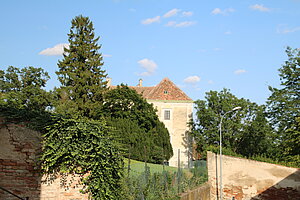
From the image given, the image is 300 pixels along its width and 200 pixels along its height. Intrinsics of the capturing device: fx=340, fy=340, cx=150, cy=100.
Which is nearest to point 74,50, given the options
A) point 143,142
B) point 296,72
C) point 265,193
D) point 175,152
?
point 143,142

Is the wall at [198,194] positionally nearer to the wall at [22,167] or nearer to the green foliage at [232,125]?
the wall at [22,167]

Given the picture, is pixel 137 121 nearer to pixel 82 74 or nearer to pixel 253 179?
pixel 82 74

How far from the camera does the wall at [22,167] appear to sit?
27.0ft

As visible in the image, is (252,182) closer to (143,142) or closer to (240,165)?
(240,165)

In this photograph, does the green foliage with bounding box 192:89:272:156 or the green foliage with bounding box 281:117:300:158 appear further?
the green foliage with bounding box 192:89:272:156

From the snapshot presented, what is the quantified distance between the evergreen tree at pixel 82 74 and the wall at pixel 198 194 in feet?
68.8

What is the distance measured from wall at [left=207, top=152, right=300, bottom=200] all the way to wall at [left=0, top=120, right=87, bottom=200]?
17.2 metres

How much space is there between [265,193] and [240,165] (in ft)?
7.95

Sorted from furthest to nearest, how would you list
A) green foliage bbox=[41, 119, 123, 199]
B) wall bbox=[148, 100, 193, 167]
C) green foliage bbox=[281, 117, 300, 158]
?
1. wall bbox=[148, 100, 193, 167]
2. green foliage bbox=[281, 117, 300, 158]
3. green foliage bbox=[41, 119, 123, 199]

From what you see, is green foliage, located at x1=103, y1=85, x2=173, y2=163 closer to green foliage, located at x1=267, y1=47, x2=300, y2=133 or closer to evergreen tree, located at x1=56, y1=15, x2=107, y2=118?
evergreen tree, located at x1=56, y1=15, x2=107, y2=118

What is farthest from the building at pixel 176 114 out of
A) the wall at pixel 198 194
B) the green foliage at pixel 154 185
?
the green foliage at pixel 154 185

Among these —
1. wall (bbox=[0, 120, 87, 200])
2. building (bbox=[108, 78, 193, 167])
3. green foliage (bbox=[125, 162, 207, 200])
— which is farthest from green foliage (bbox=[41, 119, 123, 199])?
building (bbox=[108, 78, 193, 167])

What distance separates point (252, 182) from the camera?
23375mm

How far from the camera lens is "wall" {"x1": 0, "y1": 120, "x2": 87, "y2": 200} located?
8.24 metres
